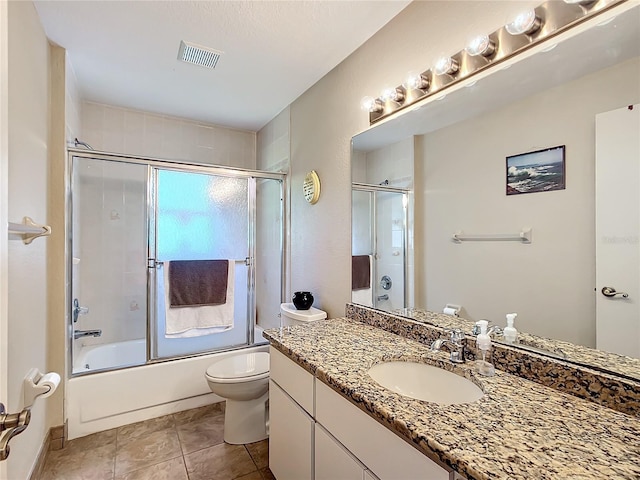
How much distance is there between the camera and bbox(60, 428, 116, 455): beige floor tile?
1922mm

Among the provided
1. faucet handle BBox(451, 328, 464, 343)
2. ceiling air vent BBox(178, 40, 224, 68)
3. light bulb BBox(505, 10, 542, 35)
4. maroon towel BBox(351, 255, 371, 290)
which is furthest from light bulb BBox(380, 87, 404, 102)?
faucet handle BBox(451, 328, 464, 343)

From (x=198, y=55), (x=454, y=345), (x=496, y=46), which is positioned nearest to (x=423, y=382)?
(x=454, y=345)

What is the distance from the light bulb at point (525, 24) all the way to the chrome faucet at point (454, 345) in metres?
1.12

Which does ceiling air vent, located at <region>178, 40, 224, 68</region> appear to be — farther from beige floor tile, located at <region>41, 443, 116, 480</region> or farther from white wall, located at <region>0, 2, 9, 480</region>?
beige floor tile, located at <region>41, 443, 116, 480</region>

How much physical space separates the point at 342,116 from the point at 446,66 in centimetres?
81

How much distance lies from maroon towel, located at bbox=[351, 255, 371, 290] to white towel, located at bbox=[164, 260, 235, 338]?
3.76 feet

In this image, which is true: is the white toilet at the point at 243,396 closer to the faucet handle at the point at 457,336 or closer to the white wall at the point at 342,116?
the white wall at the point at 342,116

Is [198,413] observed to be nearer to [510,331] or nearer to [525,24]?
[510,331]

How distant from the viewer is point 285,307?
2385mm

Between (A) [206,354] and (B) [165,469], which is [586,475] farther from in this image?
(A) [206,354]

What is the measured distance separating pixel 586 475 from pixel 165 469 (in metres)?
1.93

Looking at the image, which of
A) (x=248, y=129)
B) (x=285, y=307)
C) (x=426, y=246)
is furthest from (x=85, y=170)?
(x=426, y=246)

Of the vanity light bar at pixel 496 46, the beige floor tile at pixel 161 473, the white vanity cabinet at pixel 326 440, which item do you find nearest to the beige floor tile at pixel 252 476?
the white vanity cabinet at pixel 326 440

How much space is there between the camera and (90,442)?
78.3 inches
